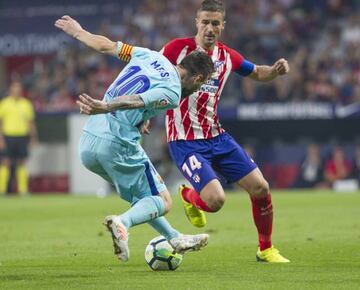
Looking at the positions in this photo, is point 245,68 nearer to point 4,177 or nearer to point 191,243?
point 191,243

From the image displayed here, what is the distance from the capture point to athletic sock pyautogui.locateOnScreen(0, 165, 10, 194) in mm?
24828

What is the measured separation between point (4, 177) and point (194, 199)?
1500 cm

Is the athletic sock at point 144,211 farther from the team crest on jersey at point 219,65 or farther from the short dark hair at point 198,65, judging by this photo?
the team crest on jersey at point 219,65

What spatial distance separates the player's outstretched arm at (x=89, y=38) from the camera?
8.92 meters

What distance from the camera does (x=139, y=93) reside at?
8.66 meters

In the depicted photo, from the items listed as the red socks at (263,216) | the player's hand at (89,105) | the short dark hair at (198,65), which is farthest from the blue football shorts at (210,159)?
the player's hand at (89,105)

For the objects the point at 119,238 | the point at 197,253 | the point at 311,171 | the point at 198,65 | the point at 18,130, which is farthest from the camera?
Answer: the point at 18,130

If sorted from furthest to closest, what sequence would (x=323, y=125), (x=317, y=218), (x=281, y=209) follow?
(x=323, y=125) → (x=281, y=209) → (x=317, y=218)

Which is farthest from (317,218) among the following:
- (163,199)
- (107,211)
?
(163,199)

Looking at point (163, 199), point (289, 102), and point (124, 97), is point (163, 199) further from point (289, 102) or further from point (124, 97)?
point (289, 102)

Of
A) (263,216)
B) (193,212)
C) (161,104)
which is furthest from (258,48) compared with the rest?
(161,104)

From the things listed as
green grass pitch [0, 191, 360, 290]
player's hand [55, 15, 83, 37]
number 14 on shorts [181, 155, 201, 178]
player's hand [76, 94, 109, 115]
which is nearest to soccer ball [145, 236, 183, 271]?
green grass pitch [0, 191, 360, 290]

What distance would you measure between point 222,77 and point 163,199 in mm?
1830

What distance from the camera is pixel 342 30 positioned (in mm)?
26938
